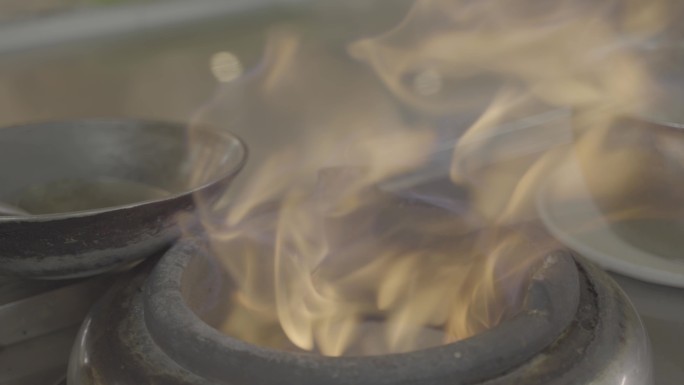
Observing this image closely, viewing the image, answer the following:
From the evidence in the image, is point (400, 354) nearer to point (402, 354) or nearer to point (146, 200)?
point (402, 354)

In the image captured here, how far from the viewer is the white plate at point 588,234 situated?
0.74m

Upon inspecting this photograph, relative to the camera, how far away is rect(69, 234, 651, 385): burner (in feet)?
1.52

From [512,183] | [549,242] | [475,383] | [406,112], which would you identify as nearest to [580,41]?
[406,112]

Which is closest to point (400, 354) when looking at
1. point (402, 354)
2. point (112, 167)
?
point (402, 354)

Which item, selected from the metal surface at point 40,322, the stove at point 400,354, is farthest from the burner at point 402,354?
the metal surface at point 40,322

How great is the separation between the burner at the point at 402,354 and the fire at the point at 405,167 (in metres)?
0.05

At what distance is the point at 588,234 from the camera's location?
81 centimetres

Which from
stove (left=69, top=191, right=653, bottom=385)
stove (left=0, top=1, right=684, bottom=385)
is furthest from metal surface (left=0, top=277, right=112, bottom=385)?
stove (left=69, top=191, right=653, bottom=385)

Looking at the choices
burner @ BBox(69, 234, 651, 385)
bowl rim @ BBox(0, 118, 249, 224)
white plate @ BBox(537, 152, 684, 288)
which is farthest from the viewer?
white plate @ BBox(537, 152, 684, 288)

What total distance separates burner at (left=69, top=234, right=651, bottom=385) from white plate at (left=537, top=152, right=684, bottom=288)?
16cm

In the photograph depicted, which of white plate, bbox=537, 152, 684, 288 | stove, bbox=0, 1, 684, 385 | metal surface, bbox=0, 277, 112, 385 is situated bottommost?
white plate, bbox=537, 152, 684, 288

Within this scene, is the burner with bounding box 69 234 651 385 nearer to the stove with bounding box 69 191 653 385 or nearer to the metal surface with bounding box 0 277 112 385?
the stove with bounding box 69 191 653 385

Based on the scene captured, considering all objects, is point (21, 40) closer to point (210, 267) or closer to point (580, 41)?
point (210, 267)

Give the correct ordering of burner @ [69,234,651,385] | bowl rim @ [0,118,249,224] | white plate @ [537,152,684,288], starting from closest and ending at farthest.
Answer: burner @ [69,234,651,385] → bowl rim @ [0,118,249,224] → white plate @ [537,152,684,288]
